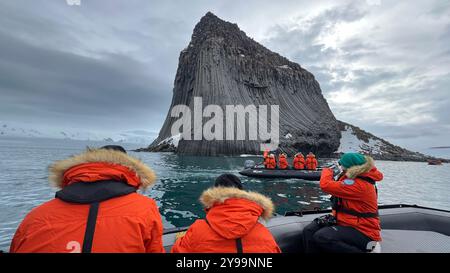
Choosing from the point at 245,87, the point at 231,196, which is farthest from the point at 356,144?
the point at 231,196

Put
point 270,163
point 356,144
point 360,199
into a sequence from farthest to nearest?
1. point 356,144
2. point 270,163
3. point 360,199

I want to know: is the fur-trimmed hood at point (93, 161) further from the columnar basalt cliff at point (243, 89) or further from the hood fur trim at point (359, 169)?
the columnar basalt cliff at point (243, 89)

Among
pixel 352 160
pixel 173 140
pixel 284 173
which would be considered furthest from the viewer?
pixel 173 140

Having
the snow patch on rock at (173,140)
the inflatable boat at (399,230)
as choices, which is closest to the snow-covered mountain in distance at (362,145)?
the snow patch on rock at (173,140)

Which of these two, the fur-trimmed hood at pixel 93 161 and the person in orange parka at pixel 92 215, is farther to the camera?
the fur-trimmed hood at pixel 93 161

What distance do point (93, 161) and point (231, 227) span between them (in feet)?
4.18

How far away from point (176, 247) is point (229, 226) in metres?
0.70

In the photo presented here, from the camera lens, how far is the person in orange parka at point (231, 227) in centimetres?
216

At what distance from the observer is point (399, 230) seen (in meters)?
5.35

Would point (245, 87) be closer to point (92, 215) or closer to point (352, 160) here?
point (352, 160)

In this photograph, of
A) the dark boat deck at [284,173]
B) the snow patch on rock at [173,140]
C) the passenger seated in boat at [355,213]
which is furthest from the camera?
the snow patch on rock at [173,140]

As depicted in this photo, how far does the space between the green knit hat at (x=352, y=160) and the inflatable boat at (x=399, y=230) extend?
153 centimetres


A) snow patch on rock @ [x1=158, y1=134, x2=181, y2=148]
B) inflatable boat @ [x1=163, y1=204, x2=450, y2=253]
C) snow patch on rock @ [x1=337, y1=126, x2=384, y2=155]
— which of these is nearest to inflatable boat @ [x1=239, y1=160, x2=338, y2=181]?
inflatable boat @ [x1=163, y1=204, x2=450, y2=253]

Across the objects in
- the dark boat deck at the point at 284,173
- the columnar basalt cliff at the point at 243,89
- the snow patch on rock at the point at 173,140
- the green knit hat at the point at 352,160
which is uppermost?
the columnar basalt cliff at the point at 243,89
